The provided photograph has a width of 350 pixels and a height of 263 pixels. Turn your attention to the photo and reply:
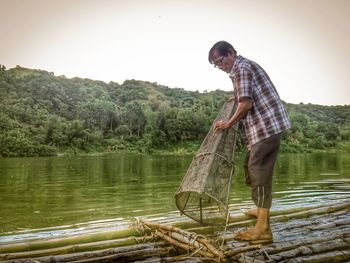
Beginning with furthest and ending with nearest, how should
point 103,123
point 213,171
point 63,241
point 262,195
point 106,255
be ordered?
1. point 103,123
2. point 63,241
3. point 262,195
4. point 213,171
5. point 106,255

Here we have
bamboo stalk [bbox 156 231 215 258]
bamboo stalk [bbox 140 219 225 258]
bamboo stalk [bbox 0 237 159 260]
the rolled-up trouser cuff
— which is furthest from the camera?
the rolled-up trouser cuff

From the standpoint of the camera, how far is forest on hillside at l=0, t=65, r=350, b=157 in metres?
81.2

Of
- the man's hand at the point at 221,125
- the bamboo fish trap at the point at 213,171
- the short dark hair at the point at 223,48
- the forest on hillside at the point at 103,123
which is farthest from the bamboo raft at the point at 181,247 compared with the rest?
the forest on hillside at the point at 103,123

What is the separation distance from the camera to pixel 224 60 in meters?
4.32

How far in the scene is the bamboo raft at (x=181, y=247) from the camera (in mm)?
3619

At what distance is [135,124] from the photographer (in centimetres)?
9938

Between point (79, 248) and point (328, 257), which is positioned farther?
point (79, 248)

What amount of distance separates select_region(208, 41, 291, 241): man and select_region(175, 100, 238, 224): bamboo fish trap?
24 cm

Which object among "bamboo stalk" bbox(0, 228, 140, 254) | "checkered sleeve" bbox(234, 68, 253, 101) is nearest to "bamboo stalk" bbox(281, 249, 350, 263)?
"checkered sleeve" bbox(234, 68, 253, 101)

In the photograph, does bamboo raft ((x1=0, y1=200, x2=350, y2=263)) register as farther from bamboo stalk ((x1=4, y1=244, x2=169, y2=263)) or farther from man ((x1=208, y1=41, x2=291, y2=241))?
man ((x1=208, y1=41, x2=291, y2=241))

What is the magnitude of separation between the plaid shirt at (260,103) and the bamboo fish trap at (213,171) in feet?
1.06

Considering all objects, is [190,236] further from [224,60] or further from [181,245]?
[224,60]

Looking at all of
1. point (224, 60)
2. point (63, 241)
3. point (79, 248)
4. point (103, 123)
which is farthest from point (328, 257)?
point (103, 123)

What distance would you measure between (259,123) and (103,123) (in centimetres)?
9870
